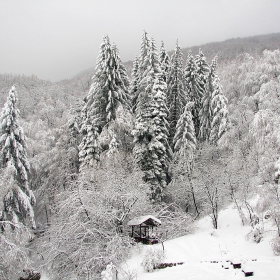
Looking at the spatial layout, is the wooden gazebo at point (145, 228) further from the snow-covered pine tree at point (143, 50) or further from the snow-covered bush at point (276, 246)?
the snow-covered pine tree at point (143, 50)

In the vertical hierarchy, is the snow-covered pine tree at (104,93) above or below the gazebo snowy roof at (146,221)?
above

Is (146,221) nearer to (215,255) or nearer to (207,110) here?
(215,255)

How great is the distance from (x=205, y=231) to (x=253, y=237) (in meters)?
4.74

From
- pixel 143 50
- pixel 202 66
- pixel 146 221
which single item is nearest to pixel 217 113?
pixel 202 66

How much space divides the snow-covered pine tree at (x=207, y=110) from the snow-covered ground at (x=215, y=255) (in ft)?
47.5

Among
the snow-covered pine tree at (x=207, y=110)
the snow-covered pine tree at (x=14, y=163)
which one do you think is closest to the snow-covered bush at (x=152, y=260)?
the snow-covered pine tree at (x=14, y=163)

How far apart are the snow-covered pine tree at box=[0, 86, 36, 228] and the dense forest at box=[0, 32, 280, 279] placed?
0.29ft

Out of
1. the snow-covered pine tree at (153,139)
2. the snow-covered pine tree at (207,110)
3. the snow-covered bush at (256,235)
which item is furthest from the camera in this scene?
the snow-covered pine tree at (207,110)

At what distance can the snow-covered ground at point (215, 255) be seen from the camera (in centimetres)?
1122

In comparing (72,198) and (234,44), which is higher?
(234,44)

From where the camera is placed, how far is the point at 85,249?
53.7 feet

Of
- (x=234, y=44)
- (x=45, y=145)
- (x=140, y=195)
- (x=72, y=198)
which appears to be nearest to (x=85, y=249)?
(x=72, y=198)

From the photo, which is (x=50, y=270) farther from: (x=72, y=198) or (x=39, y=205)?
(x=39, y=205)

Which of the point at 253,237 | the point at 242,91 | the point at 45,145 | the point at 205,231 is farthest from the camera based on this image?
the point at 45,145
